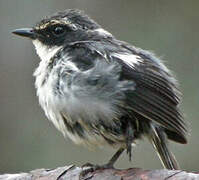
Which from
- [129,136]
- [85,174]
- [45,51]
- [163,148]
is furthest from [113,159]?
[45,51]

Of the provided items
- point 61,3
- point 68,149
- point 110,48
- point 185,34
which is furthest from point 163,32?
point 110,48

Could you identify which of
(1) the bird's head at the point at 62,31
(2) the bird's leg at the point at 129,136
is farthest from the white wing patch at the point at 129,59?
(1) the bird's head at the point at 62,31

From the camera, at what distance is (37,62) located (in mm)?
12555

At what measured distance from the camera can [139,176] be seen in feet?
22.8

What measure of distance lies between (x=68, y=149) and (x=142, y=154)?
3.62 ft

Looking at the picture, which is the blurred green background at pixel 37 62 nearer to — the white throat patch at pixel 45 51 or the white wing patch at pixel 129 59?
the white throat patch at pixel 45 51

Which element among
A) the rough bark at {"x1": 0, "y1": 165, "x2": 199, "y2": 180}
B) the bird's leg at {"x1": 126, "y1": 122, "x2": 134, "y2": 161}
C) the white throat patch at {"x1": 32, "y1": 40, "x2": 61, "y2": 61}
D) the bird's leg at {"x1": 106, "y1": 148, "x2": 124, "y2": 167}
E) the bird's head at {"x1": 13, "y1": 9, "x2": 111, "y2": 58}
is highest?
the bird's head at {"x1": 13, "y1": 9, "x2": 111, "y2": 58}

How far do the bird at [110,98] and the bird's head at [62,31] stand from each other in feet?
1.37

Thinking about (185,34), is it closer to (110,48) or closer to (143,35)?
(143,35)

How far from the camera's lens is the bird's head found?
8.89 m

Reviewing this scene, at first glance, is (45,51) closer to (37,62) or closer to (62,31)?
(62,31)

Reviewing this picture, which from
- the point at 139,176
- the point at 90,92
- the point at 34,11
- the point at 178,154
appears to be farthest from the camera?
the point at 34,11

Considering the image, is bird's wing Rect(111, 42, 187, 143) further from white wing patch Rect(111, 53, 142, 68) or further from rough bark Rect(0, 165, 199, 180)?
rough bark Rect(0, 165, 199, 180)

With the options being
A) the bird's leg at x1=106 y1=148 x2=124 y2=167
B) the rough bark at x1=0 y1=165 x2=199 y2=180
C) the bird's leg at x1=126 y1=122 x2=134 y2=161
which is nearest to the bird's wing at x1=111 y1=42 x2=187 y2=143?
the bird's leg at x1=126 y1=122 x2=134 y2=161
